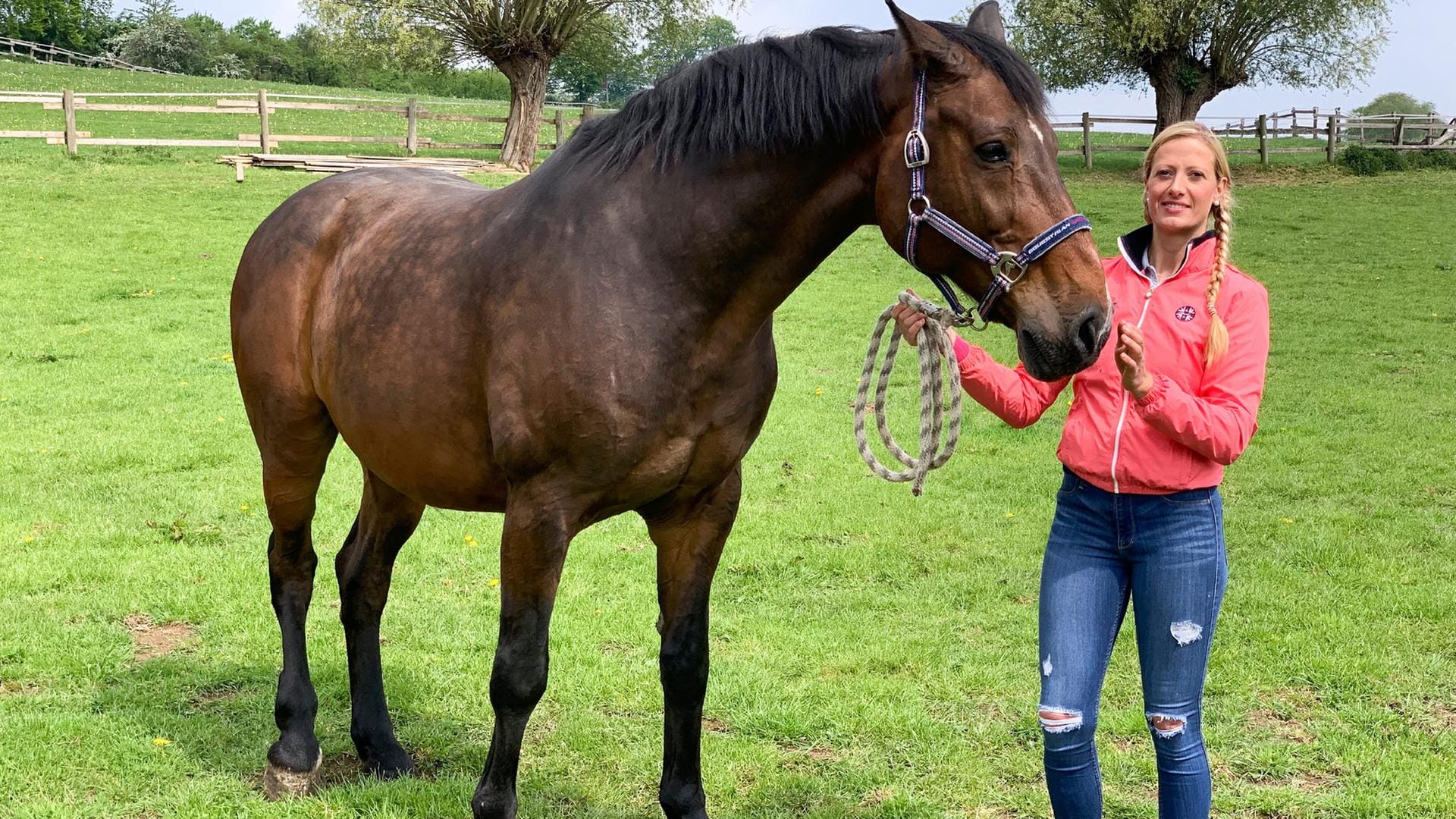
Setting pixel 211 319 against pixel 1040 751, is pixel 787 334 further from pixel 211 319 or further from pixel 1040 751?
pixel 1040 751

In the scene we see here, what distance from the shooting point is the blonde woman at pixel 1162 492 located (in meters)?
2.96

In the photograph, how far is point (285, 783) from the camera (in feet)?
13.2

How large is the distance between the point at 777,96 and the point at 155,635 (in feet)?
13.3

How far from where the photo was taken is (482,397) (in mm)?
3340

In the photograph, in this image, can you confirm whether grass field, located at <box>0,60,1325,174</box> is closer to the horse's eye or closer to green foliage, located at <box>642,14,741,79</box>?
green foliage, located at <box>642,14,741,79</box>

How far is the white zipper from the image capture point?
2.99 metres

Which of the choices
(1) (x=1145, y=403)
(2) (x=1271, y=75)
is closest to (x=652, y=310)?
(1) (x=1145, y=403)

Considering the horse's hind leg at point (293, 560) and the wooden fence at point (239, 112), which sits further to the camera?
the wooden fence at point (239, 112)

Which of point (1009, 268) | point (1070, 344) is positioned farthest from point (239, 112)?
point (1070, 344)

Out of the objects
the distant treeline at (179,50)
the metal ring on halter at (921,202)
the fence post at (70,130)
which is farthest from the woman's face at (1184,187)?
the distant treeline at (179,50)

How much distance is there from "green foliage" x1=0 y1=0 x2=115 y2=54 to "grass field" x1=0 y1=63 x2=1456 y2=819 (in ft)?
201

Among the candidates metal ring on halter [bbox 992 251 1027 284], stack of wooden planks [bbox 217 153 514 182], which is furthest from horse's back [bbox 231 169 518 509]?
stack of wooden planks [bbox 217 153 514 182]

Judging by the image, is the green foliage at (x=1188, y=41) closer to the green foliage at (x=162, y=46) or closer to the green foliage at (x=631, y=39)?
the green foliage at (x=631, y=39)

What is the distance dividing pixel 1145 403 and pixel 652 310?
125 cm
